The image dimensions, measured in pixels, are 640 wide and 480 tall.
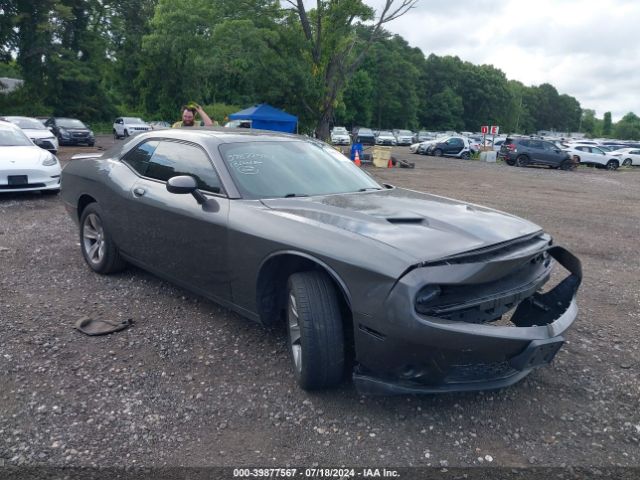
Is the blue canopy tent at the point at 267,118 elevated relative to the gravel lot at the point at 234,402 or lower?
elevated

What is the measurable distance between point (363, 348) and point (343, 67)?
25669 millimetres

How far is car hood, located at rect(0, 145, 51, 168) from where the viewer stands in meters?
9.10

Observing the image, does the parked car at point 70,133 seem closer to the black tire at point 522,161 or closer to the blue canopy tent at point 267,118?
the blue canopy tent at point 267,118

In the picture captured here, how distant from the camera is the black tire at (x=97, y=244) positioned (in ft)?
16.4

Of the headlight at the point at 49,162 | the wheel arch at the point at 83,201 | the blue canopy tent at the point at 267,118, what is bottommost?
the wheel arch at the point at 83,201

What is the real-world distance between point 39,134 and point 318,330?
62.3 feet

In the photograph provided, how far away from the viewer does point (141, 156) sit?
15.7ft

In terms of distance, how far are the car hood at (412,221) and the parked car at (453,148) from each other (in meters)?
31.0

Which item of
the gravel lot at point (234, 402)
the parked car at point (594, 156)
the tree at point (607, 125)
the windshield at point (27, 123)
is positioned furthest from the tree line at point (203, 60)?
the tree at point (607, 125)

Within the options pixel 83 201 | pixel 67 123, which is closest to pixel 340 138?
pixel 67 123

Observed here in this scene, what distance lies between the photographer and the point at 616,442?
278 cm

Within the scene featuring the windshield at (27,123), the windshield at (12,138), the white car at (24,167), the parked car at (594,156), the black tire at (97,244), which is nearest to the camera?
the black tire at (97,244)

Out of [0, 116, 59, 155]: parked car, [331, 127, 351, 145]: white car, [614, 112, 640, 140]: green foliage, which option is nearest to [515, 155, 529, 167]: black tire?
[331, 127, 351, 145]: white car

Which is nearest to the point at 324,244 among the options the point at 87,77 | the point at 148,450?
the point at 148,450
